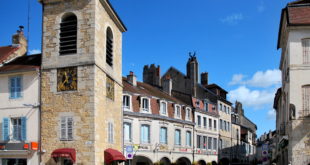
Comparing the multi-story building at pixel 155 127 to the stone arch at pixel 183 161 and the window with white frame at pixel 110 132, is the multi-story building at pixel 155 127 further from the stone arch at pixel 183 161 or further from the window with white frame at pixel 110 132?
the window with white frame at pixel 110 132

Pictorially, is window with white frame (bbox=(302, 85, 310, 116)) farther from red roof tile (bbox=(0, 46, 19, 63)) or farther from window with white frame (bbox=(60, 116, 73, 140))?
red roof tile (bbox=(0, 46, 19, 63))

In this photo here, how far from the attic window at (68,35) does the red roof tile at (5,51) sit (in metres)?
4.21

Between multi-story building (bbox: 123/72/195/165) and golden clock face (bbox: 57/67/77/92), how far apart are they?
9.92 meters

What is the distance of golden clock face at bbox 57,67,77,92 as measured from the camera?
53.9 ft

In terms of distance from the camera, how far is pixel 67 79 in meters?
16.5

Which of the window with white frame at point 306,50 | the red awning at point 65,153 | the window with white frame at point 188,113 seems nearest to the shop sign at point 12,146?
the red awning at point 65,153

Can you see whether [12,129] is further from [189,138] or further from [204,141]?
[204,141]

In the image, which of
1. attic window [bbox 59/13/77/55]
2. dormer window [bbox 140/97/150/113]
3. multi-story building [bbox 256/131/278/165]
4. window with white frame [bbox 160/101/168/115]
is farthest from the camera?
window with white frame [bbox 160/101/168/115]

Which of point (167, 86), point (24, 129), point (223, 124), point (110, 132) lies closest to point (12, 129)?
point (24, 129)

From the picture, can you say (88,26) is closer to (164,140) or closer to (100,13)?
(100,13)

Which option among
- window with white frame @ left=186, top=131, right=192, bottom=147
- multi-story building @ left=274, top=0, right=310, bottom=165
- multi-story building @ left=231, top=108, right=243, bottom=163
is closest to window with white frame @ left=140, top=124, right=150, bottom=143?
window with white frame @ left=186, top=131, right=192, bottom=147


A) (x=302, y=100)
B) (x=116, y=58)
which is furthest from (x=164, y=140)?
(x=302, y=100)

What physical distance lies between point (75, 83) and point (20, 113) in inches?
118

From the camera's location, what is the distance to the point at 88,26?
1670cm
